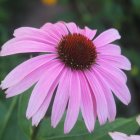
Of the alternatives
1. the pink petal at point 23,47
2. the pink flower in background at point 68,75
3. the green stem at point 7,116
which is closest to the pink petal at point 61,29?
the pink flower in background at point 68,75

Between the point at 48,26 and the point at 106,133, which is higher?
the point at 48,26

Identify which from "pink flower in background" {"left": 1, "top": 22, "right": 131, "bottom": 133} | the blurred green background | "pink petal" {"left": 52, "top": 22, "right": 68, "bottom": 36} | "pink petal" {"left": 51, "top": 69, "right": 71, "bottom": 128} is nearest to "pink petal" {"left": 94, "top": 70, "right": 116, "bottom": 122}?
"pink flower in background" {"left": 1, "top": 22, "right": 131, "bottom": 133}

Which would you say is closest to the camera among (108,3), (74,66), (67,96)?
(67,96)

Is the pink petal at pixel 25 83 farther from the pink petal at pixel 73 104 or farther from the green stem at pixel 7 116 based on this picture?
the green stem at pixel 7 116

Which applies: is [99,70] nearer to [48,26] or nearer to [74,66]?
[74,66]

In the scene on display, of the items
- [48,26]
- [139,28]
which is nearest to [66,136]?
[48,26]
